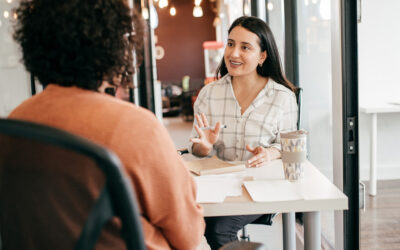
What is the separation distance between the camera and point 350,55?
1899 millimetres

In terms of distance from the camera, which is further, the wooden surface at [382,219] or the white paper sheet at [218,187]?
the wooden surface at [382,219]

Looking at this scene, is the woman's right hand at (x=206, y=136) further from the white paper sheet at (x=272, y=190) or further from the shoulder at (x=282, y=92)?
the shoulder at (x=282, y=92)

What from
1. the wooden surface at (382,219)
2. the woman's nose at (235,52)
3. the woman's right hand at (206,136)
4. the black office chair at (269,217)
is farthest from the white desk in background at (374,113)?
the woman's right hand at (206,136)

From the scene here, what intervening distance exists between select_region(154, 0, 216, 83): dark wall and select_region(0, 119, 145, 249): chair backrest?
39.2 feet

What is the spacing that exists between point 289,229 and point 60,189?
1677mm

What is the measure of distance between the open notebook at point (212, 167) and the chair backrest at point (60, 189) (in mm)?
876

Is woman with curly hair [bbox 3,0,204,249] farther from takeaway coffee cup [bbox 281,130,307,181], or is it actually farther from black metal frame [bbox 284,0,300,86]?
black metal frame [bbox 284,0,300,86]

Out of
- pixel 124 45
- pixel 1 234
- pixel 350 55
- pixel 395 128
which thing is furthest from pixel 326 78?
pixel 1 234

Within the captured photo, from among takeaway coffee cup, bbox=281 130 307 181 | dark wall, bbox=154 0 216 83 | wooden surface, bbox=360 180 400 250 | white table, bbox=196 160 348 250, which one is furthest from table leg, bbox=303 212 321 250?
→ dark wall, bbox=154 0 216 83

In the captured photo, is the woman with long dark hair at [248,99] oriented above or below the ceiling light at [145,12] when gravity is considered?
below

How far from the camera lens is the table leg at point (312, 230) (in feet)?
4.68

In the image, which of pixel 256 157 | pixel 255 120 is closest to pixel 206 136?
pixel 256 157

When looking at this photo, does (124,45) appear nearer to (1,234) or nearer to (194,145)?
(1,234)

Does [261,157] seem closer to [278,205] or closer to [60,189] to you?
[278,205]
